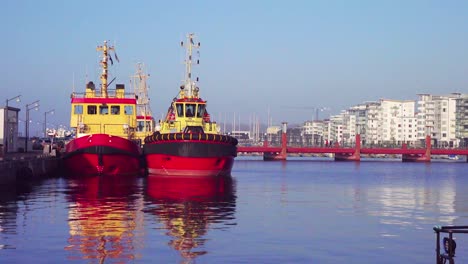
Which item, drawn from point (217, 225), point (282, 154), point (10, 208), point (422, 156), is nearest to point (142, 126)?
point (10, 208)

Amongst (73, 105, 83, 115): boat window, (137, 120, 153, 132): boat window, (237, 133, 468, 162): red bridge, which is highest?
(73, 105, 83, 115): boat window

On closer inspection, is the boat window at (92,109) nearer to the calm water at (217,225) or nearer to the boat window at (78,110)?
the boat window at (78,110)

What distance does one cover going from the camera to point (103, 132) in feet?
226

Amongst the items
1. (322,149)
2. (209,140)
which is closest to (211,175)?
(209,140)

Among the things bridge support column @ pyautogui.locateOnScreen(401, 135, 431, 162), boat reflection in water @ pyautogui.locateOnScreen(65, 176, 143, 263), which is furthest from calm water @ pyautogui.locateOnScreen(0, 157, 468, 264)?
bridge support column @ pyautogui.locateOnScreen(401, 135, 431, 162)

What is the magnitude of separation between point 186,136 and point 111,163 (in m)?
7.12

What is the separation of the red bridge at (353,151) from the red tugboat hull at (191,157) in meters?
87.7

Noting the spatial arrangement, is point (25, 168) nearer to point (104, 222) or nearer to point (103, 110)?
point (103, 110)

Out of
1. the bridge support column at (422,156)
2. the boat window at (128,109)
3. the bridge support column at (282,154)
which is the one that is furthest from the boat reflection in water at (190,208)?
the bridge support column at (422,156)

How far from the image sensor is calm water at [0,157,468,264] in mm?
22969

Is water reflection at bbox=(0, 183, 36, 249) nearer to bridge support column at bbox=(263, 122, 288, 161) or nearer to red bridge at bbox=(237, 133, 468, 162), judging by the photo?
red bridge at bbox=(237, 133, 468, 162)

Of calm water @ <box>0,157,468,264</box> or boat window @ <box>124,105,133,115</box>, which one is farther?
boat window @ <box>124,105,133,115</box>

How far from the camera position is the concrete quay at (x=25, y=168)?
50941 mm

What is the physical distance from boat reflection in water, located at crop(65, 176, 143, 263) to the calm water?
34 millimetres
